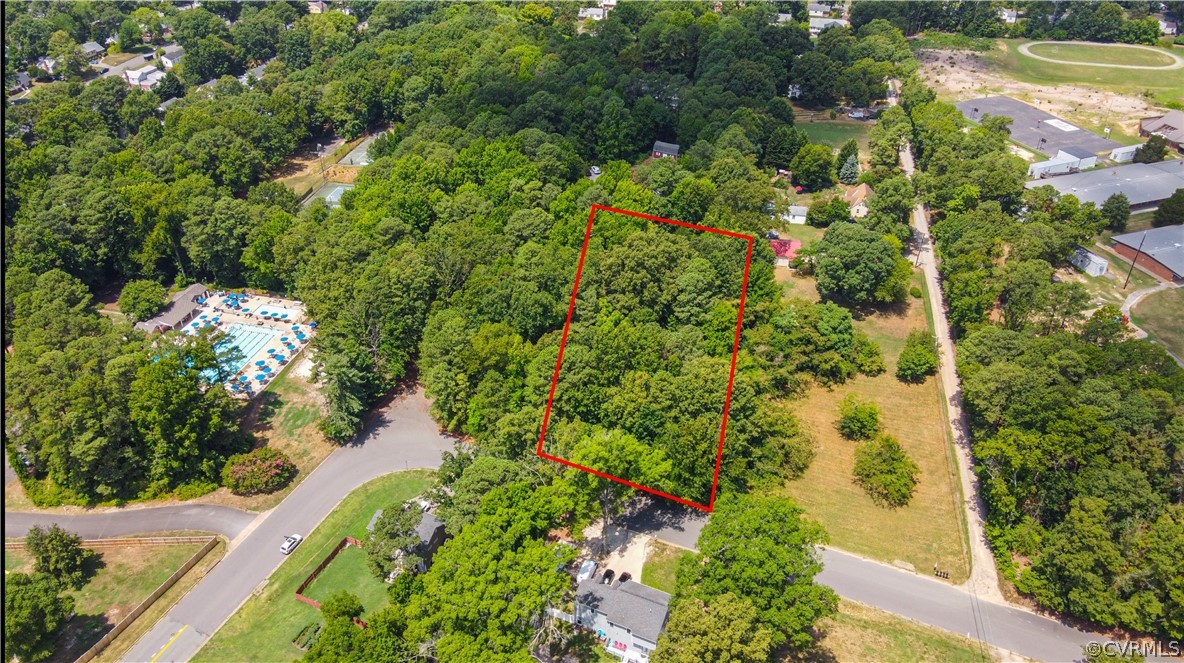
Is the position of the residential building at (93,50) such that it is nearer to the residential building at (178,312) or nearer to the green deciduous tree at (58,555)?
the residential building at (178,312)

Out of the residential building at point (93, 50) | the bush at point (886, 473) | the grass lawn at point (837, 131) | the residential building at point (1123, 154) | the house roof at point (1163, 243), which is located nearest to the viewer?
the bush at point (886, 473)

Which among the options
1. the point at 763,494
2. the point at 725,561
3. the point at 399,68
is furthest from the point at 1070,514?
the point at 399,68

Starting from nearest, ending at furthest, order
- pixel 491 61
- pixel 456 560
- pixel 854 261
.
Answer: pixel 456 560 < pixel 854 261 < pixel 491 61

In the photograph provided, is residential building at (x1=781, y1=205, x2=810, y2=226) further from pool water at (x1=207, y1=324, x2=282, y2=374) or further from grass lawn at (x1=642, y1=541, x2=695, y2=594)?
pool water at (x1=207, y1=324, x2=282, y2=374)

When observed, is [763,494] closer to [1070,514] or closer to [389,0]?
[1070,514]

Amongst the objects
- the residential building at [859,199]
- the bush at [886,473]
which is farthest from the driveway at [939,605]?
the residential building at [859,199]

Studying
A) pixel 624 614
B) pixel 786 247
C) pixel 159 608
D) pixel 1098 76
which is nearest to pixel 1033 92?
pixel 1098 76
